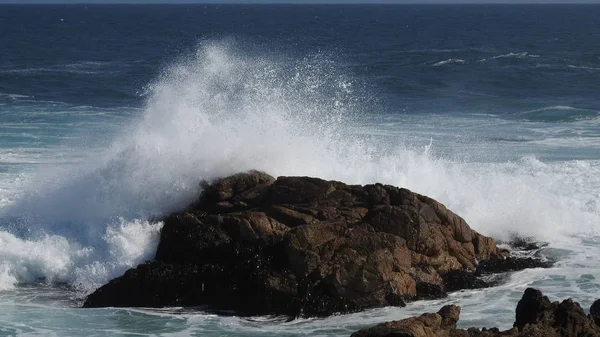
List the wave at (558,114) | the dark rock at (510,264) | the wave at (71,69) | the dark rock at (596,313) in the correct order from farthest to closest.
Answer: the wave at (71,69) → the wave at (558,114) → the dark rock at (510,264) → the dark rock at (596,313)

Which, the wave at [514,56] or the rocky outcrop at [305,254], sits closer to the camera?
the rocky outcrop at [305,254]

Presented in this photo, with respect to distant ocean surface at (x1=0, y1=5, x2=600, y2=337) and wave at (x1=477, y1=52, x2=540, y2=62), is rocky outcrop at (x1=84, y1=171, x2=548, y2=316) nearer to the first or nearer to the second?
distant ocean surface at (x1=0, y1=5, x2=600, y2=337)

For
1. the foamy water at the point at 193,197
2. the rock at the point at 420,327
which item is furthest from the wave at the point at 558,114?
the rock at the point at 420,327

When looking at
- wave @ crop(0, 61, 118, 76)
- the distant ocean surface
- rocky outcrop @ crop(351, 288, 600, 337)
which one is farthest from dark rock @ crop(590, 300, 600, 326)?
wave @ crop(0, 61, 118, 76)

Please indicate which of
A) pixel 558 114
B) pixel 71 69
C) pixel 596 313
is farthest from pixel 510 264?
pixel 71 69

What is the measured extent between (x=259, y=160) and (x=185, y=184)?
4.42 feet

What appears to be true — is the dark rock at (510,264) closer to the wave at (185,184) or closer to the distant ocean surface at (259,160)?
the distant ocean surface at (259,160)

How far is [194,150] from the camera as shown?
16391 millimetres

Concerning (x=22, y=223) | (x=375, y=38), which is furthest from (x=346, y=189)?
(x=375, y=38)

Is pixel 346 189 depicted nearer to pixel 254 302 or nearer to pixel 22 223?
pixel 254 302

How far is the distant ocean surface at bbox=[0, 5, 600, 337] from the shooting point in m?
13.8

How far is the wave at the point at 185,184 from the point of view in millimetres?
15219

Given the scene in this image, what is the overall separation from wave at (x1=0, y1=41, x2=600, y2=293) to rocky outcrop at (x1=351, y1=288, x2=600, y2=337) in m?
5.83

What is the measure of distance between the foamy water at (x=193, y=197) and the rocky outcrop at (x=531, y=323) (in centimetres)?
208
